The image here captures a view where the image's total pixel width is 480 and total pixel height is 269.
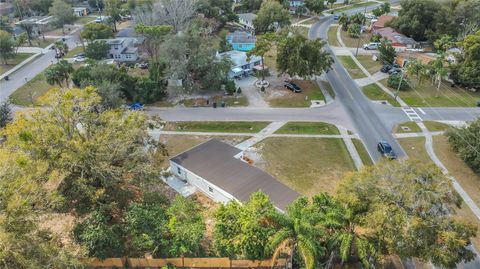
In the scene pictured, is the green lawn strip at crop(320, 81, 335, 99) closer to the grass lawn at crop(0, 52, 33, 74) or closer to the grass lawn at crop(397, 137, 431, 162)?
the grass lawn at crop(397, 137, 431, 162)

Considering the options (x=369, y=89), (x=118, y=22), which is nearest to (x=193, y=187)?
(x=369, y=89)

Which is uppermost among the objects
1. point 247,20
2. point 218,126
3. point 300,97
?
point 247,20

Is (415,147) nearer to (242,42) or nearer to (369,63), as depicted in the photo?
(369,63)

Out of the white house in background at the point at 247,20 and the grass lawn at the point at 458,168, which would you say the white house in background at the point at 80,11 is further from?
the grass lawn at the point at 458,168

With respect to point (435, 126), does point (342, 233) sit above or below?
above

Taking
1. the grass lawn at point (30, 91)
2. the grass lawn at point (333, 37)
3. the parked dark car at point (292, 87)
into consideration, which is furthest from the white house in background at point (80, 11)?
the parked dark car at point (292, 87)

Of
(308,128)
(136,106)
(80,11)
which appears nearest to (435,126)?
(308,128)

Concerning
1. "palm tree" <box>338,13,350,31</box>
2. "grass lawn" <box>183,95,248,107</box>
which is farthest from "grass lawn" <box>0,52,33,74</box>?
"palm tree" <box>338,13,350,31</box>
